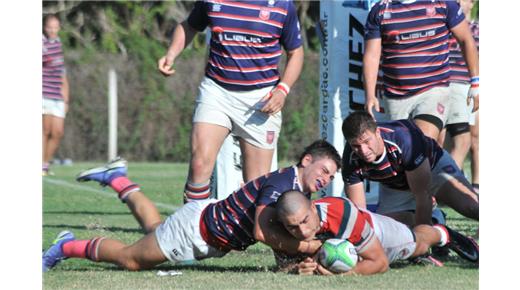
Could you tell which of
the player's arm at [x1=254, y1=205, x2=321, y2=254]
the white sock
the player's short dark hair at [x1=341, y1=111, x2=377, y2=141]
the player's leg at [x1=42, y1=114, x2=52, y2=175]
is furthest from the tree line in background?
the player's arm at [x1=254, y1=205, x2=321, y2=254]

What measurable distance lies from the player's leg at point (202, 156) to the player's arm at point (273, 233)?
150cm

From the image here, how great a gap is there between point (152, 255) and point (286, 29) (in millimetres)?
2183

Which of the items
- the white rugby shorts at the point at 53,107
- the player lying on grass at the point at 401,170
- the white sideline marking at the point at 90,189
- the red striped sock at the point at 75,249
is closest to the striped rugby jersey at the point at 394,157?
the player lying on grass at the point at 401,170

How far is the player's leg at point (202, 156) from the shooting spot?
776 cm

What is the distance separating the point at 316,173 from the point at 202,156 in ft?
4.84

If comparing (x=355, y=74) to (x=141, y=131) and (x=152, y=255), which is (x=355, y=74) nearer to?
(x=152, y=255)

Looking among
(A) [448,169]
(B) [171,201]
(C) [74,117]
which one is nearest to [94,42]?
(C) [74,117]

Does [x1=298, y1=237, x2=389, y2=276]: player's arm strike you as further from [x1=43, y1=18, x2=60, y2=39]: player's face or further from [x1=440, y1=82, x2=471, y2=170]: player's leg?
[x1=43, y1=18, x2=60, y2=39]: player's face

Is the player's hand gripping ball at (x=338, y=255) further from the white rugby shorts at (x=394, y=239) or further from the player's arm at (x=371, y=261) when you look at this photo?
the white rugby shorts at (x=394, y=239)

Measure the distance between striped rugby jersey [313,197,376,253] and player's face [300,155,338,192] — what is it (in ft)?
0.36

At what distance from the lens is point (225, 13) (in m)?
7.89

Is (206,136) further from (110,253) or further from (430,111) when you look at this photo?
(430,111)

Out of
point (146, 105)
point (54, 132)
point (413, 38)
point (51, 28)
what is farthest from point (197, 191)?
point (146, 105)

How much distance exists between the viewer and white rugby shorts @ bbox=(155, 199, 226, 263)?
6.66 m
